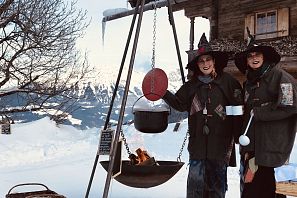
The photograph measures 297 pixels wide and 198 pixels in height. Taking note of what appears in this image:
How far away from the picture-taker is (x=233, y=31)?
47.2 feet

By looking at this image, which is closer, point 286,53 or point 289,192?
point 289,192

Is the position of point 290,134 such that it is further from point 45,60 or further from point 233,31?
point 45,60

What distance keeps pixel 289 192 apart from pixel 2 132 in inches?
481

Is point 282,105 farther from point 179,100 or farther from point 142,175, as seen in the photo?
point 142,175

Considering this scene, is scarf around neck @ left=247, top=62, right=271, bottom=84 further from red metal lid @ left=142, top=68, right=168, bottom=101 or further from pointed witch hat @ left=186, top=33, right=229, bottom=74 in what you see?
red metal lid @ left=142, top=68, right=168, bottom=101

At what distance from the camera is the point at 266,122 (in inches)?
135

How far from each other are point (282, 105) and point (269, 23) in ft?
35.6

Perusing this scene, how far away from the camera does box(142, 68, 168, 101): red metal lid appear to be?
4.43 metres

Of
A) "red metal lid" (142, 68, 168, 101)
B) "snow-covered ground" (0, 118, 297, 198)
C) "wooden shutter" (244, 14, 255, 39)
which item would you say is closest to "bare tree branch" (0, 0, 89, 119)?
"snow-covered ground" (0, 118, 297, 198)

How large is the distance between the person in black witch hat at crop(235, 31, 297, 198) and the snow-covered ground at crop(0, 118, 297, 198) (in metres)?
2.45

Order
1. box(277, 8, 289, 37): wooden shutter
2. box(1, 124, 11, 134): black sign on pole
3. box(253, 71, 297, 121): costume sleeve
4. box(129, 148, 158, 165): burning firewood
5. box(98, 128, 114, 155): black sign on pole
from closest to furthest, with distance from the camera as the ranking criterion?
1. box(253, 71, 297, 121): costume sleeve
2. box(98, 128, 114, 155): black sign on pole
3. box(129, 148, 158, 165): burning firewood
4. box(277, 8, 289, 37): wooden shutter
5. box(1, 124, 11, 134): black sign on pole


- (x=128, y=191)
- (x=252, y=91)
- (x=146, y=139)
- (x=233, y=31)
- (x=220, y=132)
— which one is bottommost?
(x=146, y=139)

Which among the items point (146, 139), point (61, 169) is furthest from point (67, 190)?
point (146, 139)

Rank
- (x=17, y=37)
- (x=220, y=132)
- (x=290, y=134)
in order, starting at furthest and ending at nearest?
(x=17, y=37) → (x=220, y=132) → (x=290, y=134)
